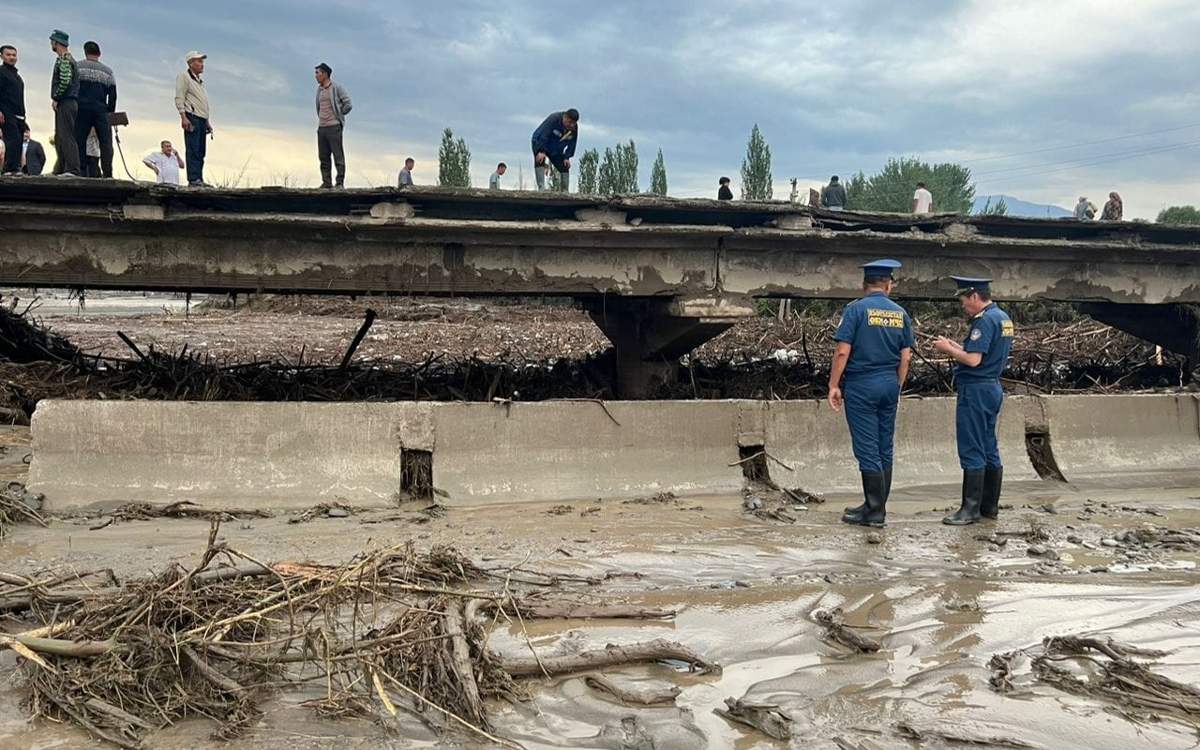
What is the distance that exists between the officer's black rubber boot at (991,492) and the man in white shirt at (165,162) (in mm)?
11694

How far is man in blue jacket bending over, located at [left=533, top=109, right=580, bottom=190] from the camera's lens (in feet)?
41.4

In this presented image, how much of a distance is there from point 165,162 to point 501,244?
332 inches

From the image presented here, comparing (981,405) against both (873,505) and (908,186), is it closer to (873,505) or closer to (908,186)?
(873,505)

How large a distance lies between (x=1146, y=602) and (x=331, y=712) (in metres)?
4.33

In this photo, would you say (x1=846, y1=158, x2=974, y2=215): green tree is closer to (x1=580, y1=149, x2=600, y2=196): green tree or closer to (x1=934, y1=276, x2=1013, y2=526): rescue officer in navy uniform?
(x1=580, y1=149, x2=600, y2=196): green tree

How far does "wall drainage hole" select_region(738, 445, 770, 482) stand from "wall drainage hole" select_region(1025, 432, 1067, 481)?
8.88 ft

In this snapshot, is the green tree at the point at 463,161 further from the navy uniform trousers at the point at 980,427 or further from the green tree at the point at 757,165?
the navy uniform trousers at the point at 980,427

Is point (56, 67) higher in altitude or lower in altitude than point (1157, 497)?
higher

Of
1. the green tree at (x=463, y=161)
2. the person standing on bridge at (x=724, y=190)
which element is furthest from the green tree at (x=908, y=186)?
the person standing on bridge at (x=724, y=190)

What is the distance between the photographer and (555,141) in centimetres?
1274

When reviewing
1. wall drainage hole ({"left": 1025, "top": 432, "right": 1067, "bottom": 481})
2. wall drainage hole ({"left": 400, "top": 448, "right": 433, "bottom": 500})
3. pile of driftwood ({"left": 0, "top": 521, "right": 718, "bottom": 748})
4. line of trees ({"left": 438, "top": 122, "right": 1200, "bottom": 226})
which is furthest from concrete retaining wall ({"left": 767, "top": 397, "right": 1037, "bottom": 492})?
A: line of trees ({"left": 438, "top": 122, "right": 1200, "bottom": 226})

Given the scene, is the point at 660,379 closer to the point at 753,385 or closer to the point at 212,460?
the point at 753,385

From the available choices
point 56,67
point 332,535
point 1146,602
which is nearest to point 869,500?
point 1146,602

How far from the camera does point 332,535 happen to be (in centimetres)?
591
